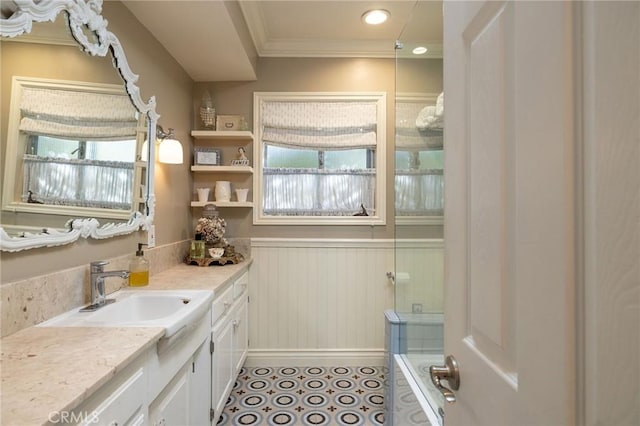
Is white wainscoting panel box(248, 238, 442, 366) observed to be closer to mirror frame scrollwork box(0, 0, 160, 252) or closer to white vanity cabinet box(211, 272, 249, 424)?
white vanity cabinet box(211, 272, 249, 424)

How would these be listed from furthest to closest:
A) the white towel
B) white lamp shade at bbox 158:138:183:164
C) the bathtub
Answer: white lamp shade at bbox 158:138:183:164, the white towel, the bathtub

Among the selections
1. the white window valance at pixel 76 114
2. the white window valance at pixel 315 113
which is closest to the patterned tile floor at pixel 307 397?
the white window valance at pixel 76 114

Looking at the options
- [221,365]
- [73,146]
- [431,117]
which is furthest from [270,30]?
[221,365]

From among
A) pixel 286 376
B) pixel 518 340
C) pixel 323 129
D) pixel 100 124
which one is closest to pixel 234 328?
pixel 286 376

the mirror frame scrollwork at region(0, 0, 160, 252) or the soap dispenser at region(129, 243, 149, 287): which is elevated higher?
the mirror frame scrollwork at region(0, 0, 160, 252)

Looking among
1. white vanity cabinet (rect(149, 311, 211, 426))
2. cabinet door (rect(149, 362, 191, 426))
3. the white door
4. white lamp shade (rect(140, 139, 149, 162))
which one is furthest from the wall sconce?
the white door

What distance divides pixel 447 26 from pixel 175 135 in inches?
84.8

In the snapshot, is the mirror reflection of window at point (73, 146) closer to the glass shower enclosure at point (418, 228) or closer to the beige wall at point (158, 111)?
the beige wall at point (158, 111)

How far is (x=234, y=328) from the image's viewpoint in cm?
214

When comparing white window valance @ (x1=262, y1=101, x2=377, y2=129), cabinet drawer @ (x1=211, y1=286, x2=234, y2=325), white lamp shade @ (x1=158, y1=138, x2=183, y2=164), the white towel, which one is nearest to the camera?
the white towel

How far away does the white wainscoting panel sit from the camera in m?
2.69

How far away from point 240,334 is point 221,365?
52 centimetres

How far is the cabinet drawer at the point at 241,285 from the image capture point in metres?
2.18
